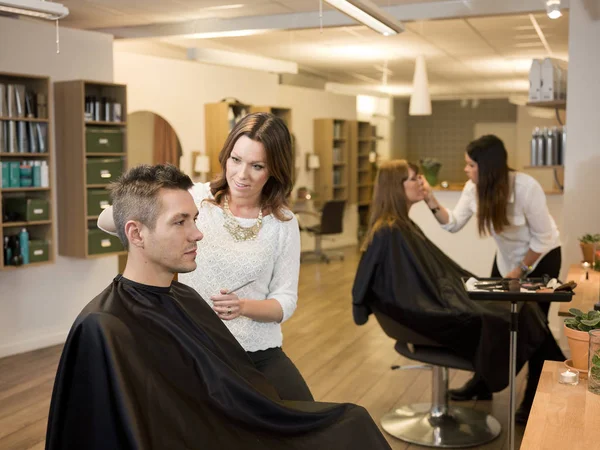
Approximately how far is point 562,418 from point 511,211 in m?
2.17

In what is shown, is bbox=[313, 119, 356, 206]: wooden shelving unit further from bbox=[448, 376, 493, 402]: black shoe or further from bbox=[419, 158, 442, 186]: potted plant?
bbox=[448, 376, 493, 402]: black shoe

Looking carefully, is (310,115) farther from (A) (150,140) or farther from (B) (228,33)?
(B) (228,33)

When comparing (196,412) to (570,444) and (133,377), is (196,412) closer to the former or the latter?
(133,377)

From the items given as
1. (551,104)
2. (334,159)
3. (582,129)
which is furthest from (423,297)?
(334,159)

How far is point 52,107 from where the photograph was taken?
5.06 m

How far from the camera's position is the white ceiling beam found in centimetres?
505

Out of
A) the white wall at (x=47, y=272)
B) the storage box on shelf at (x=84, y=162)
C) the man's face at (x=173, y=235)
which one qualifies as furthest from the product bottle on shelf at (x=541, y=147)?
the man's face at (x=173, y=235)

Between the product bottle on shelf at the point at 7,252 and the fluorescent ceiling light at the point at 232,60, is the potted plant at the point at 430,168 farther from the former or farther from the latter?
the product bottle on shelf at the point at 7,252

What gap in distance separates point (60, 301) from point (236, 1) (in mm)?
2391

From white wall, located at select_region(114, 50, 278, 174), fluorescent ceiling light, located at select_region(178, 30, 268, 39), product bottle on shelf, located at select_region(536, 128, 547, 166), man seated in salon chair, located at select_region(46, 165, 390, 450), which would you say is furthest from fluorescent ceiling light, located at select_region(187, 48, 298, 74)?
man seated in salon chair, located at select_region(46, 165, 390, 450)

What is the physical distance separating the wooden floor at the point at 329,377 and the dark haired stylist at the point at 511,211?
50 centimetres

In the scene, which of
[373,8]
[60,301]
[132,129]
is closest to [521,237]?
[373,8]

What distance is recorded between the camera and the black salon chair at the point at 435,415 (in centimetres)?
330

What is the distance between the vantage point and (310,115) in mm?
10445
